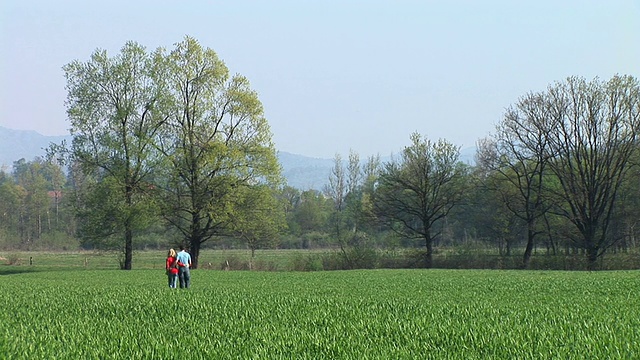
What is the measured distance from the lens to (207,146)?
5125 cm

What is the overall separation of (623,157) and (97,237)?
43.7 meters

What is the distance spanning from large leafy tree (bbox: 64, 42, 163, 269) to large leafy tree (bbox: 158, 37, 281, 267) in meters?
1.82

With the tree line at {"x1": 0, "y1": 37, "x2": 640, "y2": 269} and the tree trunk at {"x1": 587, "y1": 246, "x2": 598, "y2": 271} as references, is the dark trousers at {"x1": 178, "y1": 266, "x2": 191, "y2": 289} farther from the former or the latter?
the tree trunk at {"x1": 587, "y1": 246, "x2": 598, "y2": 271}

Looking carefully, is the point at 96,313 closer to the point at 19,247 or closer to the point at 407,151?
the point at 407,151

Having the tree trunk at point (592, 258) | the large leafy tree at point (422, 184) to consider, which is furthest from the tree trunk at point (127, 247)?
the tree trunk at point (592, 258)

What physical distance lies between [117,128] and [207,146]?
7201 millimetres

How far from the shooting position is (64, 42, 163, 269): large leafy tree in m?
49.6

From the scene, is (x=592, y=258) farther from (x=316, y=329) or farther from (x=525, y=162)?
(x=316, y=329)

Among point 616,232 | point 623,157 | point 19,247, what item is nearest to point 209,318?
point 623,157

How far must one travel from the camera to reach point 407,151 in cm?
6219

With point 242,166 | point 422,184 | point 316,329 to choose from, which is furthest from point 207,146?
point 316,329

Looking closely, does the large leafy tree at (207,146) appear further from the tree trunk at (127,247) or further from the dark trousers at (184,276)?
A: the dark trousers at (184,276)

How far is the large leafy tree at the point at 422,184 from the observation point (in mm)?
60688

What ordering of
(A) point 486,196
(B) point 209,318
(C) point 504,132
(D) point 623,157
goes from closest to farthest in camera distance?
(B) point 209,318 < (D) point 623,157 < (C) point 504,132 < (A) point 486,196
